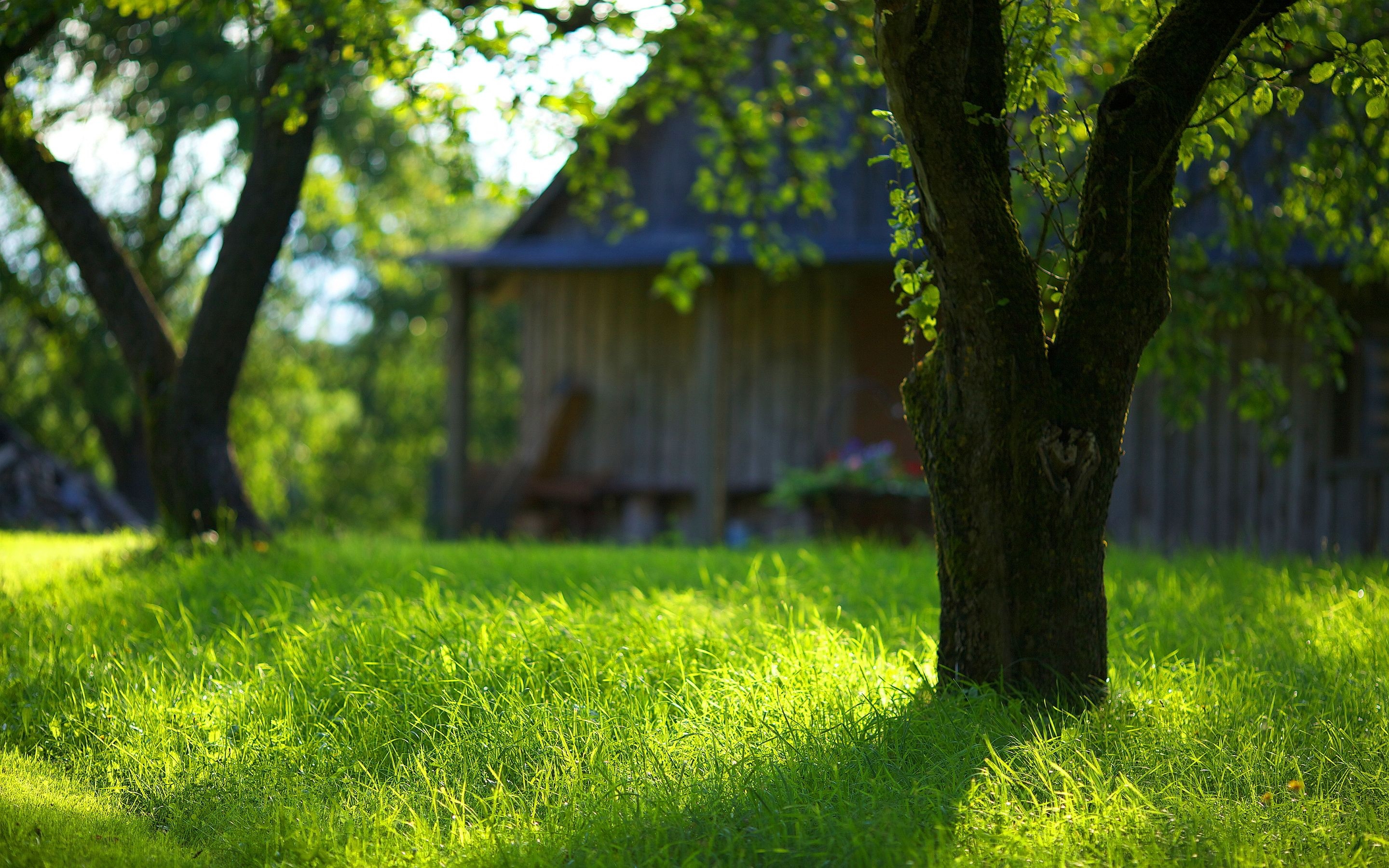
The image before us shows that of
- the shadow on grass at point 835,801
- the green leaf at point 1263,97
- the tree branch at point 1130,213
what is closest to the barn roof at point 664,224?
the tree branch at point 1130,213

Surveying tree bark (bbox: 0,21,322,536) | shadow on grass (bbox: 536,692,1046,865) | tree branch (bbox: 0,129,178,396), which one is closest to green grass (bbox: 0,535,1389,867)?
shadow on grass (bbox: 536,692,1046,865)

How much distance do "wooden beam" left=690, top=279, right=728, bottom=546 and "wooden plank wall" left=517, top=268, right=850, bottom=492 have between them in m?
0.81

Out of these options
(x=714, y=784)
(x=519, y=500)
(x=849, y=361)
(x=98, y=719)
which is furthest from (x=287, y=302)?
(x=714, y=784)

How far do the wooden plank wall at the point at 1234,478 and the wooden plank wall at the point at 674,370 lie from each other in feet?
9.81

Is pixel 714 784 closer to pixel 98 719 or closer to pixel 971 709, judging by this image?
pixel 971 709

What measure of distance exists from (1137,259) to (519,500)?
9.76 meters

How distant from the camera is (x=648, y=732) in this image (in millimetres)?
3445

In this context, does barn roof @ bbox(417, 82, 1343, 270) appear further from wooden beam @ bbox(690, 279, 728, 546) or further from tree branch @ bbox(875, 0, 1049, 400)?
tree branch @ bbox(875, 0, 1049, 400)

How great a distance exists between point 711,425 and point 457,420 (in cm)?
306

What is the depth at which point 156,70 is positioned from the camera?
13.7 meters

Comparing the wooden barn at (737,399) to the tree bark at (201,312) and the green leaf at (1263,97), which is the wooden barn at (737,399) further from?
the green leaf at (1263,97)

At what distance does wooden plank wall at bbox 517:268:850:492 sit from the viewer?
40.0ft

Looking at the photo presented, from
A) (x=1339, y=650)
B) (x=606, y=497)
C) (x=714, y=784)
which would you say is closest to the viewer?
(x=714, y=784)

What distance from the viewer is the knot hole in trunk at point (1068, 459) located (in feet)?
11.2
